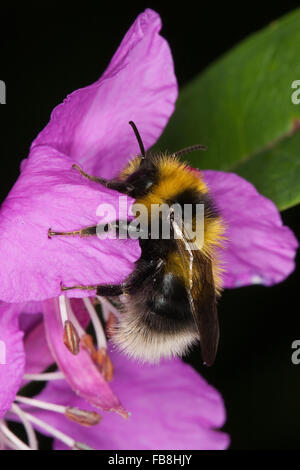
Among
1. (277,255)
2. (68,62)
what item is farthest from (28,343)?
(68,62)

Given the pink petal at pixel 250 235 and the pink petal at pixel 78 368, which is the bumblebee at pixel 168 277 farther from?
the pink petal at pixel 250 235

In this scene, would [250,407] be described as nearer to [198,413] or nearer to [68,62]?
[198,413]

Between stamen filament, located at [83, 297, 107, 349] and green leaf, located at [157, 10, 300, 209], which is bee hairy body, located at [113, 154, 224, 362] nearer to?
stamen filament, located at [83, 297, 107, 349]

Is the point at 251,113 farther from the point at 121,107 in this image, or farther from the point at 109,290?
the point at 109,290

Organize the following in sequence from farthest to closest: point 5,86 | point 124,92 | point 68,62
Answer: point 68,62, point 5,86, point 124,92

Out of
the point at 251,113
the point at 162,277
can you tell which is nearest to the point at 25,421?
the point at 162,277

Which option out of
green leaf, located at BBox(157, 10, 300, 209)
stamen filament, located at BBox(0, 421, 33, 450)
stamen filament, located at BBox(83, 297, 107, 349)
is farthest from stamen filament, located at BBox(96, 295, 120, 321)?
green leaf, located at BBox(157, 10, 300, 209)
